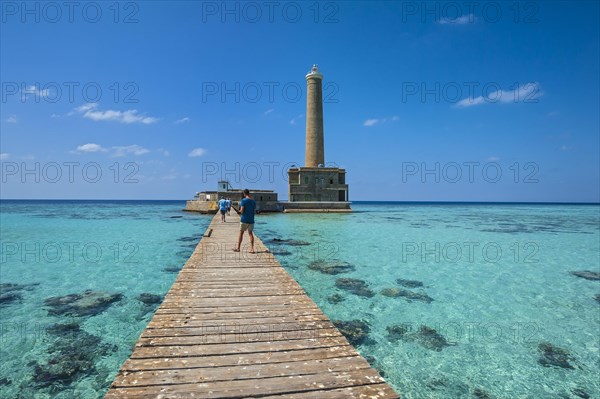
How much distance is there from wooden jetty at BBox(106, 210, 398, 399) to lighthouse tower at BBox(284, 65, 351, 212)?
139 ft

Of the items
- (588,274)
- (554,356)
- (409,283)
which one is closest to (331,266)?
(409,283)

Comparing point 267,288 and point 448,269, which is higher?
point 267,288

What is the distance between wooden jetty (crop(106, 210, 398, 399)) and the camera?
2.98 m

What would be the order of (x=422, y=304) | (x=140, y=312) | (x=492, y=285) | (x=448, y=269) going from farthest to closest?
(x=448, y=269), (x=492, y=285), (x=422, y=304), (x=140, y=312)

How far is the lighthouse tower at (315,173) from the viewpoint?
48781 millimetres

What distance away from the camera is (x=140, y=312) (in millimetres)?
8656

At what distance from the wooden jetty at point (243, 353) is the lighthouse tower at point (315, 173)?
42.2 m

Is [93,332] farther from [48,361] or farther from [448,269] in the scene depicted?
[448,269]

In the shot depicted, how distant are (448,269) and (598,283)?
16.0 feet

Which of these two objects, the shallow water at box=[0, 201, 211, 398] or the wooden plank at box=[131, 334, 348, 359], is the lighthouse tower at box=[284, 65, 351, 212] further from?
the wooden plank at box=[131, 334, 348, 359]

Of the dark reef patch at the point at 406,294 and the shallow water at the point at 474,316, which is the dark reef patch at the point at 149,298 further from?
the dark reef patch at the point at 406,294

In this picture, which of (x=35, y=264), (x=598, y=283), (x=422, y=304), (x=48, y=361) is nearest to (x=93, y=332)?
(x=48, y=361)

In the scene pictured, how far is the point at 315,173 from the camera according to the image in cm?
4909

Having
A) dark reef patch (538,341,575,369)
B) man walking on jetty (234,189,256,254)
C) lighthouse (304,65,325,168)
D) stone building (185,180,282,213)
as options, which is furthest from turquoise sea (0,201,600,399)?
lighthouse (304,65,325,168)
